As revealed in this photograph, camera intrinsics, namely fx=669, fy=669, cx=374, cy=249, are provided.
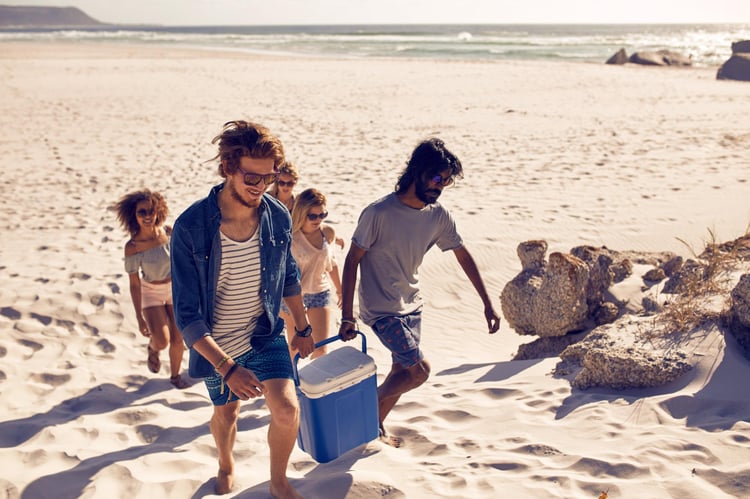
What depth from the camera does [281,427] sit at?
2871 mm

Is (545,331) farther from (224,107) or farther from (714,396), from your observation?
(224,107)

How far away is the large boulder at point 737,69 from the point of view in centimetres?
2369

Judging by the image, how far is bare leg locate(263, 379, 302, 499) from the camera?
2.86m

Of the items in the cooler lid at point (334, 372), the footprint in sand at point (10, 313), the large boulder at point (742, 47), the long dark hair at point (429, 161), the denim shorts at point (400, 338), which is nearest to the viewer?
the cooler lid at point (334, 372)

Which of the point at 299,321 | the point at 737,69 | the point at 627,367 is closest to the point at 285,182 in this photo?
the point at 299,321

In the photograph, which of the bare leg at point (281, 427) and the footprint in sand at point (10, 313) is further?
the footprint in sand at point (10, 313)

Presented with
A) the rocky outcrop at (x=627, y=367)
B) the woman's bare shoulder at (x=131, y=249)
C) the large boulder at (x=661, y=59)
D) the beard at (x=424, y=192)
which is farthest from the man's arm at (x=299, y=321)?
the large boulder at (x=661, y=59)

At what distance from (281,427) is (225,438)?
470mm

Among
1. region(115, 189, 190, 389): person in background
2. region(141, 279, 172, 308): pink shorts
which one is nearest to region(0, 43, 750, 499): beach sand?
region(115, 189, 190, 389): person in background

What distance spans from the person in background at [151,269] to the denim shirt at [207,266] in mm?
1709

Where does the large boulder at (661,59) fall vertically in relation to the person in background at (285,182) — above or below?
above

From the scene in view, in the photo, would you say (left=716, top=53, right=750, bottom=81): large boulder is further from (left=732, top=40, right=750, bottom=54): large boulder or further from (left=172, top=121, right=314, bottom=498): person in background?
(left=172, top=121, right=314, bottom=498): person in background

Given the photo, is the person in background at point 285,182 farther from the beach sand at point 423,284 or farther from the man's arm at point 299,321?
the beach sand at point 423,284

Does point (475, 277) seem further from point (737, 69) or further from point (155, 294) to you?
point (737, 69)
